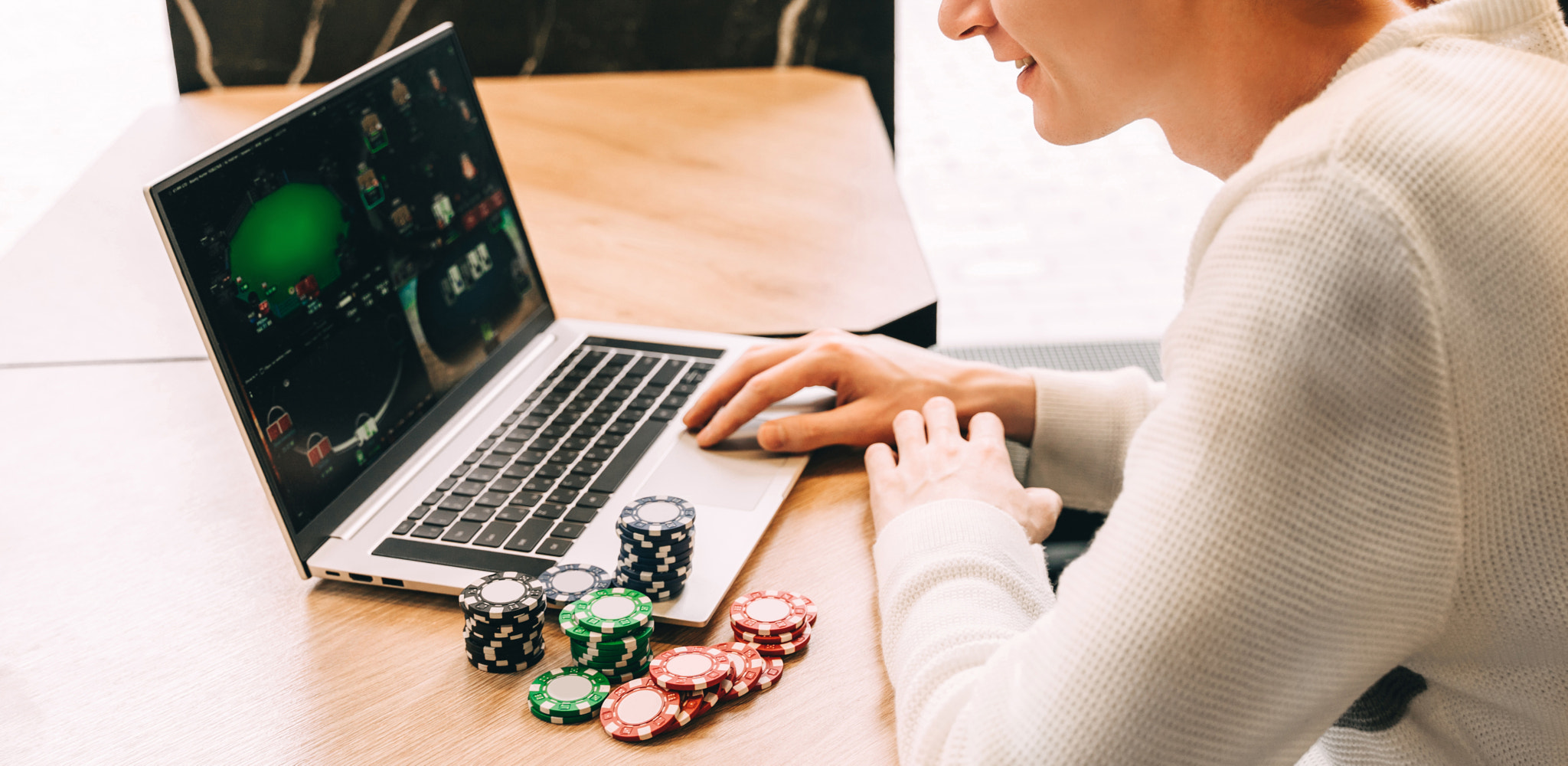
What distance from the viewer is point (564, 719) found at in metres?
0.74

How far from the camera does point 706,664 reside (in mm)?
765

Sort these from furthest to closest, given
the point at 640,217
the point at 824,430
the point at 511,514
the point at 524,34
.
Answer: the point at 524,34 → the point at 640,217 → the point at 824,430 → the point at 511,514

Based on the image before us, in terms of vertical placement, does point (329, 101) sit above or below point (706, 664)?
above

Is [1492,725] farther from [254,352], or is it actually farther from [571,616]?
[254,352]

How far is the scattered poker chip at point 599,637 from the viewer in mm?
762

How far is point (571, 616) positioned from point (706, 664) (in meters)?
0.09

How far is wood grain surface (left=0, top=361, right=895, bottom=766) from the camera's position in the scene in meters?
0.73

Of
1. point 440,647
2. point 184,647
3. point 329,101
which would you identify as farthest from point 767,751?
point 329,101

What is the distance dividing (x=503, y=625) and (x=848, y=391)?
44 cm

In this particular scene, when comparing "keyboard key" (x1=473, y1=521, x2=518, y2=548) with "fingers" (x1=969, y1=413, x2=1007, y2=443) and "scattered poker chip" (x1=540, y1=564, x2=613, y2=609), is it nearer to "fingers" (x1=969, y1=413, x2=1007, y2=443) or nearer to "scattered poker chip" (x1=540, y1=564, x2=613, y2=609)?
"scattered poker chip" (x1=540, y1=564, x2=613, y2=609)

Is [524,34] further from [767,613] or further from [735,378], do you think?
[767,613]

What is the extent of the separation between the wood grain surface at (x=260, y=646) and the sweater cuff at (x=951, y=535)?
0.05 m

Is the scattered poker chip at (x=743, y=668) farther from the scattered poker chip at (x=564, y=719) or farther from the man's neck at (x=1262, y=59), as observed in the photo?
the man's neck at (x=1262, y=59)

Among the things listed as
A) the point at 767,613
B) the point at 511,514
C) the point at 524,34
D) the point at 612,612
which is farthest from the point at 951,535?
the point at 524,34
